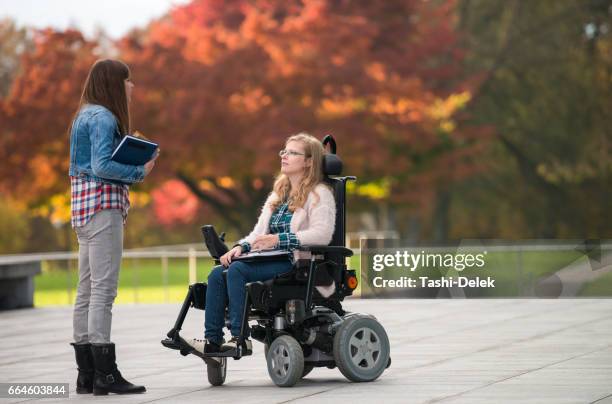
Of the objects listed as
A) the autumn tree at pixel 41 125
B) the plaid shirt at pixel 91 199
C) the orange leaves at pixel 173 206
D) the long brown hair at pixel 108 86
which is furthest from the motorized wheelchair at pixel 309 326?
the orange leaves at pixel 173 206

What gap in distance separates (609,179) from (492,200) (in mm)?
4094

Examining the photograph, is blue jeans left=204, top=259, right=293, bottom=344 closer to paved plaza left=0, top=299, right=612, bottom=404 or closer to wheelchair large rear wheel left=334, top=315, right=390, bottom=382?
paved plaza left=0, top=299, right=612, bottom=404

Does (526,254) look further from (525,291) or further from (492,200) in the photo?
(492,200)

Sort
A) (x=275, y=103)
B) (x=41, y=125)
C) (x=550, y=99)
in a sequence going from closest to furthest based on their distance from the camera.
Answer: (x=275, y=103) < (x=41, y=125) < (x=550, y=99)

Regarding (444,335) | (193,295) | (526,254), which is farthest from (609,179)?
(193,295)

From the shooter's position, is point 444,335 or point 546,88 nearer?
point 444,335

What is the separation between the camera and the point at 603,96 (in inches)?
1340

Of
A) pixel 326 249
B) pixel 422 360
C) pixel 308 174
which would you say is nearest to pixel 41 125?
pixel 422 360

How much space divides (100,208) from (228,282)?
0.85 m

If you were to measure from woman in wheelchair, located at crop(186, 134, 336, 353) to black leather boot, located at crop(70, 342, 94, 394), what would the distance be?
60 centimetres

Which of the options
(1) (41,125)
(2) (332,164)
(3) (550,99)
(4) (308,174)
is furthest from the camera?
(3) (550,99)

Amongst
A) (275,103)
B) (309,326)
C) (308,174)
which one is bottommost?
(309,326)

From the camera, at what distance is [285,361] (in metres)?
8.01

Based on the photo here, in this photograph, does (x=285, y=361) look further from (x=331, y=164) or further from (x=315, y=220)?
(x=331, y=164)
